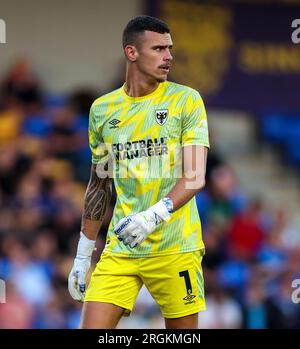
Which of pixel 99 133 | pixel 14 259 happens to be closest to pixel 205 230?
pixel 14 259

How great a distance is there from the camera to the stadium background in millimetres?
10789

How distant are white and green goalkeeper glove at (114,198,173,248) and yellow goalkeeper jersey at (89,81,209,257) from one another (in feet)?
0.99

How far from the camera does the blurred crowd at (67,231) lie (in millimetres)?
10453

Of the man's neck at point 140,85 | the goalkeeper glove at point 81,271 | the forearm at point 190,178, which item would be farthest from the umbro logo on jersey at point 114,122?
the goalkeeper glove at point 81,271

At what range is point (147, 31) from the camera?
643 cm

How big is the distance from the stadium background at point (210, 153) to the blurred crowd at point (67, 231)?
0.01 m

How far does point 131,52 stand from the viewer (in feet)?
21.3

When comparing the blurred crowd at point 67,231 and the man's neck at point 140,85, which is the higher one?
the man's neck at point 140,85

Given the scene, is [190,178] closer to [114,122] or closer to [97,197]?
[114,122]

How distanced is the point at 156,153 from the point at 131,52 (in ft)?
2.04

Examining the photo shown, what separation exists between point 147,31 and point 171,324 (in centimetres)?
174

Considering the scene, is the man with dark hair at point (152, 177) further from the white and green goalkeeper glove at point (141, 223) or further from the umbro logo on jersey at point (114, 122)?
the white and green goalkeeper glove at point (141, 223)
